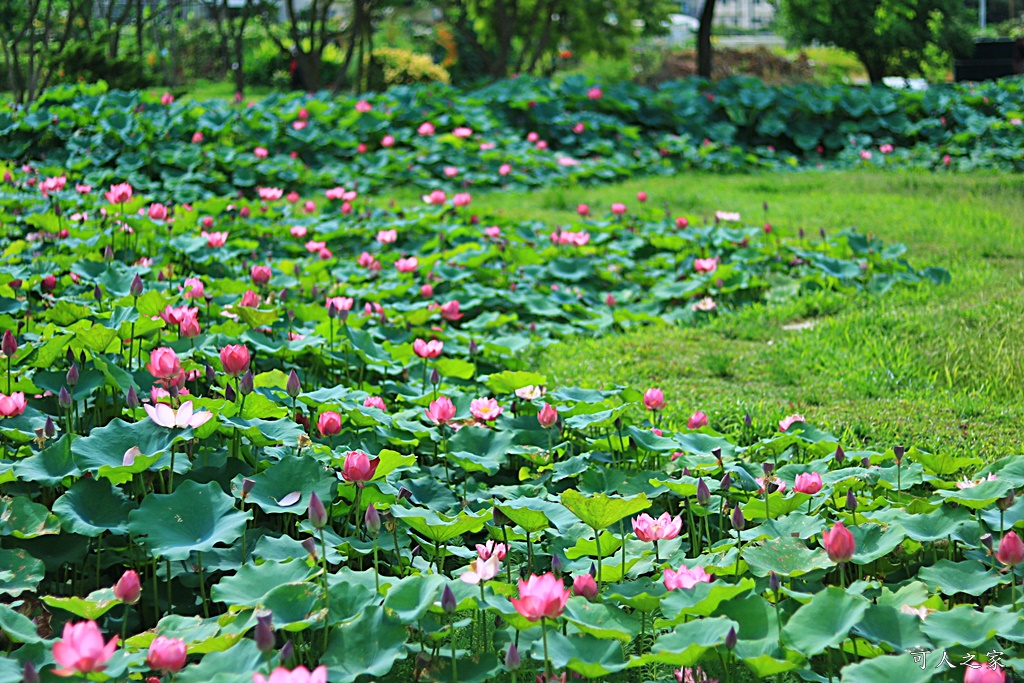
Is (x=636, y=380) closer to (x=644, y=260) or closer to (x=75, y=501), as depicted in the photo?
(x=644, y=260)

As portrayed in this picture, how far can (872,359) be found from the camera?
3.79 metres

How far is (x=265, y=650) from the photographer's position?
1.42 m

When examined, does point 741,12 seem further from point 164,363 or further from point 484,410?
point 164,363

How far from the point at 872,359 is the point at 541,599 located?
271 centimetres

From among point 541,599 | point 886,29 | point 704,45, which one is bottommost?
point 541,599

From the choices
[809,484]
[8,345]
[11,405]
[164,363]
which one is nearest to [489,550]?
[809,484]

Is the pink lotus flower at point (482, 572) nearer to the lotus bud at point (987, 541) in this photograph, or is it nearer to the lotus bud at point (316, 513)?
the lotus bud at point (316, 513)

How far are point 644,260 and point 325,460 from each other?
3.40m

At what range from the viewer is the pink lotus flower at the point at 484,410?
8.86 ft

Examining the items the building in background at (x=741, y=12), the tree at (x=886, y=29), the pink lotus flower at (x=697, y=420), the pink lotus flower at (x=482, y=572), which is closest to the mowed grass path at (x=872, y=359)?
the pink lotus flower at (x=697, y=420)

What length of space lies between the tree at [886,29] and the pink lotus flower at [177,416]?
15147mm

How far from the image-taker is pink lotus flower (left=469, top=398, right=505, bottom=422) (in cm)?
270

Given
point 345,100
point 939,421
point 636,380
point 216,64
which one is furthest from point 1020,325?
point 216,64

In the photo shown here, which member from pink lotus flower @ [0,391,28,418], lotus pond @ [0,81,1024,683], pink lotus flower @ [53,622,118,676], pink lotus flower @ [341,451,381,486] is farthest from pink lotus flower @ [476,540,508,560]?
pink lotus flower @ [0,391,28,418]
